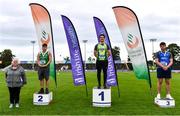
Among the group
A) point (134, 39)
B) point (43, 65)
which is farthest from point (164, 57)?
point (43, 65)

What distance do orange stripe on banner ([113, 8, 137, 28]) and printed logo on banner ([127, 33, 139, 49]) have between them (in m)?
0.43

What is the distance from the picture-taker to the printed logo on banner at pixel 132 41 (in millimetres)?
12992

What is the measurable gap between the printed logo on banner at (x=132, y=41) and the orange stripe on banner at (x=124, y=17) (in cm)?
43

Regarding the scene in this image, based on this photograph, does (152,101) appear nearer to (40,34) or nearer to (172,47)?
(40,34)

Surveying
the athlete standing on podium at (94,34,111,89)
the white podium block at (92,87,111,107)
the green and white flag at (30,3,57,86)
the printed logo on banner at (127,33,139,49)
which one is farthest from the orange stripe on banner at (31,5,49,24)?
the white podium block at (92,87,111,107)

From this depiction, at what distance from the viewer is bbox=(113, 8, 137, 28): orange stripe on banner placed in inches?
517

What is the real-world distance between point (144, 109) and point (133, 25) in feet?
9.47

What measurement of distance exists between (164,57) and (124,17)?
2.05 m

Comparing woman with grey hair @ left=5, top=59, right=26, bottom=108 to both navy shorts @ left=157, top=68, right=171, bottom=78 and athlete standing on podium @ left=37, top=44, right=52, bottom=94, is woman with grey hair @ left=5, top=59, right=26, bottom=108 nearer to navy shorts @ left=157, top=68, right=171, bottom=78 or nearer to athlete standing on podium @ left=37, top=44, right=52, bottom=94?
athlete standing on podium @ left=37, top=44, right=52, bottom=94

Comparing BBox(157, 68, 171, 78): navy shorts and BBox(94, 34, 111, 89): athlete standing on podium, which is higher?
BBox(94, 34, 111, 89): athlete standing on podium

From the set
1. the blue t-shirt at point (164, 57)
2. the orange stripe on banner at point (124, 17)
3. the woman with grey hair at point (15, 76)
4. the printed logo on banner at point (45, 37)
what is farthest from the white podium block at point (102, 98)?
the printed logo on banner at point (45, 37)

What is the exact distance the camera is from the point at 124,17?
1335cm

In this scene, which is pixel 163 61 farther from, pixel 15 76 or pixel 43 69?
pixel 15 76

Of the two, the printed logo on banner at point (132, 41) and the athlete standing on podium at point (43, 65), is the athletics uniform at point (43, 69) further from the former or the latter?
the printed logo on banner at point (132, 41)
